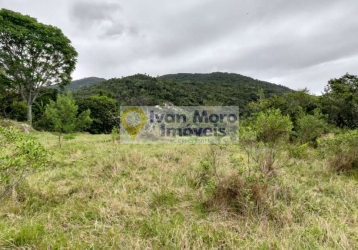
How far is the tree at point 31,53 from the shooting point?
12.9 metres

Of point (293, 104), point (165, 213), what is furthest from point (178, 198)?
point (293, 104)

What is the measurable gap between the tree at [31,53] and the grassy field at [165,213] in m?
12.4

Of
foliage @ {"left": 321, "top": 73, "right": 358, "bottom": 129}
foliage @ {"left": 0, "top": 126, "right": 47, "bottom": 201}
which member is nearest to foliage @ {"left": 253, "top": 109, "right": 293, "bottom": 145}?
foliage @ {"left": 0, "top": 126, "right": 47, "bottom": 201}

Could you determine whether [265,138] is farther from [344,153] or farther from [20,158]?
[20,158]

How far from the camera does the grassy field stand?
7.65ft

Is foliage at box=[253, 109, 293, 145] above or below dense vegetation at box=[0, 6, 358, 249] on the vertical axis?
above

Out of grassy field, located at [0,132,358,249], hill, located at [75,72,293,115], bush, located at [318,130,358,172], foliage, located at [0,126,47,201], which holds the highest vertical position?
hill, located at [75,72,293,115]

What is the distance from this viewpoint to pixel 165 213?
2990 millimetres

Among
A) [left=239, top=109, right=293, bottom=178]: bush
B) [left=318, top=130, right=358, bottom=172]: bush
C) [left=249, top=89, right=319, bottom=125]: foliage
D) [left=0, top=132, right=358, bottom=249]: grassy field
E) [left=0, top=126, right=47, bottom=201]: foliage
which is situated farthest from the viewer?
[left=249, top=89, right=319, bottom=125]: foliage

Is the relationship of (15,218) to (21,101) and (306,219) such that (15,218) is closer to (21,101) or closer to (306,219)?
(306,219)

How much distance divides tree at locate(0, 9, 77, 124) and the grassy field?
40.8 feet

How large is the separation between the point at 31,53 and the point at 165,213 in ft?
50.8

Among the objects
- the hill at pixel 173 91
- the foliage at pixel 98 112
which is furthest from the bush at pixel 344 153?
the hill at pixel 173 91

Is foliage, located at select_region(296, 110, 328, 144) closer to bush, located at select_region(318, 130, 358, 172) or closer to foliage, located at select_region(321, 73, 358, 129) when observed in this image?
bush, located at select_region(318, 130, 358, 172)
